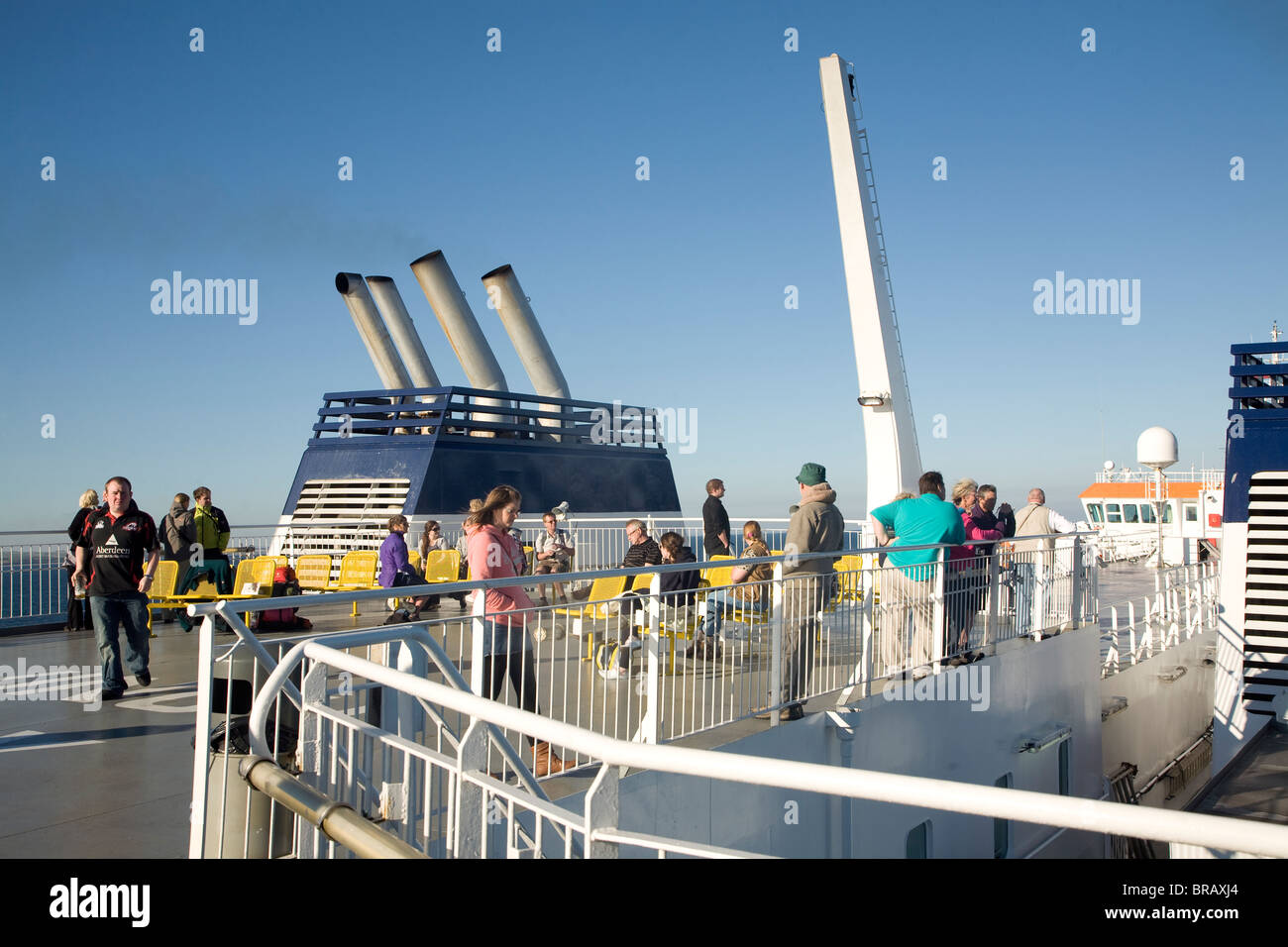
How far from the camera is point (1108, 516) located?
37562mm

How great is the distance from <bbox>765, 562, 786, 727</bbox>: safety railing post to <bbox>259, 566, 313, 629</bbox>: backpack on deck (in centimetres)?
711

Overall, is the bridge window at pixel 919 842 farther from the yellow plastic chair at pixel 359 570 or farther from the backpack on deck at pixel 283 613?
the yellow plastic chair at pixel 359 570

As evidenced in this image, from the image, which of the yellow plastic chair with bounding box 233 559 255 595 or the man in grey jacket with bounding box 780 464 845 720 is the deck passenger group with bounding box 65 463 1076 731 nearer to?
the man in grey jacket with bounding box 780 464 845 720

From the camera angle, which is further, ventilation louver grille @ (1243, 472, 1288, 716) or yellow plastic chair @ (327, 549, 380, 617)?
yellow plastic chair @ (327, 549, 380, 617)

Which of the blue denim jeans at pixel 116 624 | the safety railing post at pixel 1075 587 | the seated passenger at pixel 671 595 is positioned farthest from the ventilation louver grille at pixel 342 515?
the safety railing post at pixel 1075 587

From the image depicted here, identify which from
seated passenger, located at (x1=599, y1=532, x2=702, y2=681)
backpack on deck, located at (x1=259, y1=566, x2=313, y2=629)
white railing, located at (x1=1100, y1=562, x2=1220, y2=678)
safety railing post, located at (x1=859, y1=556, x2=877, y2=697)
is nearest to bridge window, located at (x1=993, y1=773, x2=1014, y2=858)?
safety railing post, located at (x1=859, y1=556, x2=877, y2=697)

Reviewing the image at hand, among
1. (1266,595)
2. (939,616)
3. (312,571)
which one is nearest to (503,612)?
(939,616)

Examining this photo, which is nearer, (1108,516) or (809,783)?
(809,783)

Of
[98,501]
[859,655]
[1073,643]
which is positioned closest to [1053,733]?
[1073,643]

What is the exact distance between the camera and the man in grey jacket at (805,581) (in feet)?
22.7

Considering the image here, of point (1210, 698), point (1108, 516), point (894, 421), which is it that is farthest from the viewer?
point (1108, 516)

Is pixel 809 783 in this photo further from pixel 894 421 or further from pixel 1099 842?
pixel 894 421

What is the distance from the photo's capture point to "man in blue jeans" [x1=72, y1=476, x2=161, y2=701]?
8.33 metres
